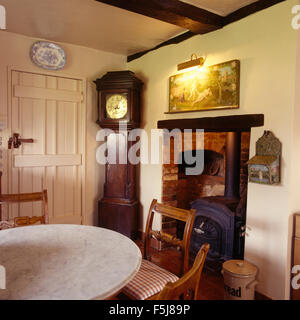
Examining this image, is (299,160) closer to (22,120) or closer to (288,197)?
(288,197)

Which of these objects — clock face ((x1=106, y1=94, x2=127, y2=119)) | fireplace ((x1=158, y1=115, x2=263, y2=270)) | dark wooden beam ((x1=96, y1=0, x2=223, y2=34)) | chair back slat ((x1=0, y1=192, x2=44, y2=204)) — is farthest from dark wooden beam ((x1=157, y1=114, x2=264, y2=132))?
chair back slat ((x1=0, y1=192, x2=44, y2=204))

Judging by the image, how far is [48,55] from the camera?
3.21 meters

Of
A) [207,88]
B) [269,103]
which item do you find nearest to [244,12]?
[207,88]

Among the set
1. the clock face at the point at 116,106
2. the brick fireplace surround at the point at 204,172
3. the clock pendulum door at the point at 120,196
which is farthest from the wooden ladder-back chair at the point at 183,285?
the clock face at the point at 116,106

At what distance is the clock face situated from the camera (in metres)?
3.32

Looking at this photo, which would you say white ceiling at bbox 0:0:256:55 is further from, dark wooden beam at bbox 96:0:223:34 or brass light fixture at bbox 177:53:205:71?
brass light fixture at bbox 177:53:205:71

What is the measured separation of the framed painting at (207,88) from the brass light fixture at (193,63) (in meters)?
0.08

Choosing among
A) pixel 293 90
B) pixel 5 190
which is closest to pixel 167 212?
pixel 293 90

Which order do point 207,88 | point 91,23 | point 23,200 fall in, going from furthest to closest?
point 91,23, point 207,88, point 23,200

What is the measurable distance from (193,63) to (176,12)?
21.1 inches

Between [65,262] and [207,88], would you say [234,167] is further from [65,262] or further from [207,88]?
[65,262]

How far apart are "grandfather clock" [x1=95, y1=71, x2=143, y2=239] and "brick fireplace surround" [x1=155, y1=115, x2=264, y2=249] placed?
42cm
